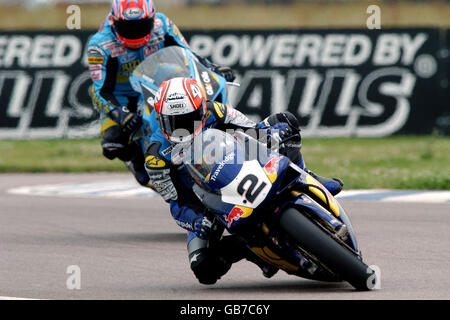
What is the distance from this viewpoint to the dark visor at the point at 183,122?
21.4 feet

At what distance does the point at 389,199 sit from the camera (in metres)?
12.3

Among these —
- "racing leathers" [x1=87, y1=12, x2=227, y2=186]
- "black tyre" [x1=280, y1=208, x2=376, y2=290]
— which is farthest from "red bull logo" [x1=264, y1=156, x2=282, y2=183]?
"racing leathers" [x1=87, y1=12, x2=227, y2=186]

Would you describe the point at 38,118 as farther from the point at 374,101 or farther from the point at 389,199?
the point at 389,199

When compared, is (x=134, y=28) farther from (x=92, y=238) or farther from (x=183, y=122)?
(x=183, y=122)

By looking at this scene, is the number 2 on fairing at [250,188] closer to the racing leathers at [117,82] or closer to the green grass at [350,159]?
the racing leathers at [117,82]

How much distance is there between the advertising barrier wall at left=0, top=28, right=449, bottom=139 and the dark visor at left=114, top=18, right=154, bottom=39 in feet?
32.7

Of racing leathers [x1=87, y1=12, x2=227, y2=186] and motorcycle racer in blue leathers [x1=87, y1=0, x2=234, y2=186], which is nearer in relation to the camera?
motorcycle racer in blue leathers [x1=87, y1=0, x2=234, y2=186]

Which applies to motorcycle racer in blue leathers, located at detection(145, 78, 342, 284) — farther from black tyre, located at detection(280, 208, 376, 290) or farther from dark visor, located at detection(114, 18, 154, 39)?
dark visor, located at detection(114, 18, 154, 39)

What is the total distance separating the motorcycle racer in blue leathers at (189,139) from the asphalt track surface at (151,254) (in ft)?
0.61

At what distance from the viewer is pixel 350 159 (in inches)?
677

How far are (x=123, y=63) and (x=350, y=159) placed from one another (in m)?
7.69

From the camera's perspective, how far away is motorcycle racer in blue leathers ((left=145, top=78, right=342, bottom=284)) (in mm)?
6531

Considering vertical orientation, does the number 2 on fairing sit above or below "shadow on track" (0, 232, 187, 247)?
above

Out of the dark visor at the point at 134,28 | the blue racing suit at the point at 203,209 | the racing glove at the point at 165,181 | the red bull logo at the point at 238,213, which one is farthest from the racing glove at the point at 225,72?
the red bull logo at the point at 238,213
